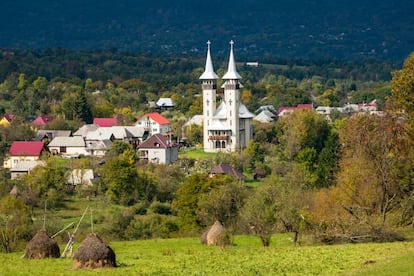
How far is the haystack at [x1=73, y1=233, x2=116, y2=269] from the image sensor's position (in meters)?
27.7

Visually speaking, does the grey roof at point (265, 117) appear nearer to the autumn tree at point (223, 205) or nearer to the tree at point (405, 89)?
the autumn tree at point (223, 205)

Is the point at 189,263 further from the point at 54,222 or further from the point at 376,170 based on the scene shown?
the point at 54,222

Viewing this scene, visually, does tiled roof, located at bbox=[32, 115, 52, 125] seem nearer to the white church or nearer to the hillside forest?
the hillside forest

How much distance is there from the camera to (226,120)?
277ft

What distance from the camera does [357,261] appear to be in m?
27.3

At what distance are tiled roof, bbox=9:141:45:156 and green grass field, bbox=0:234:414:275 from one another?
1582 inches

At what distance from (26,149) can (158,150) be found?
861cm

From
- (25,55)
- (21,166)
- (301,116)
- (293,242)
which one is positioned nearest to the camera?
(293,242)

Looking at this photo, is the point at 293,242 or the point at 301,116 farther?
the point at 301,116

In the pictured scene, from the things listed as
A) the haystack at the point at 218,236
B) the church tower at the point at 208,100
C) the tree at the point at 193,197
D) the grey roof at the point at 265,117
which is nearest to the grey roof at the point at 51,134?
the church tower at the point at 208,100

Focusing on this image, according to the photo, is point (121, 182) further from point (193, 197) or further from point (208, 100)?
point (208, 100)

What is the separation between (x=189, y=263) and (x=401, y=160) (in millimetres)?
10900

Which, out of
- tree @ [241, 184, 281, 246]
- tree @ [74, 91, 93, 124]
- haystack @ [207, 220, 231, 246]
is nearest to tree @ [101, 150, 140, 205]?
tree @ [241, 184, 281, 246]

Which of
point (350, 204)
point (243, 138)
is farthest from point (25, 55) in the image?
point (350, 204)
